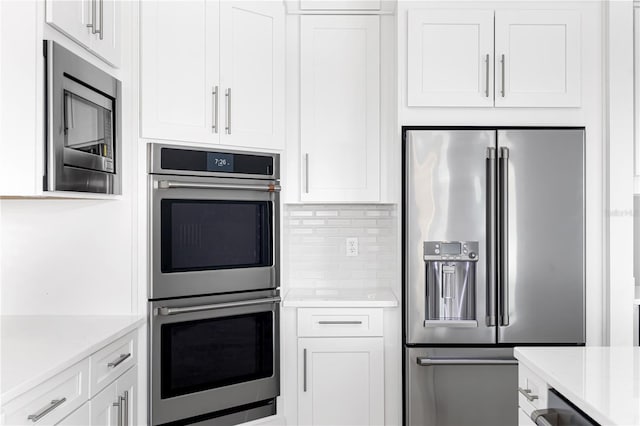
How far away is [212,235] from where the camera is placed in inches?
99.3

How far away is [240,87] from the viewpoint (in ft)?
8.58

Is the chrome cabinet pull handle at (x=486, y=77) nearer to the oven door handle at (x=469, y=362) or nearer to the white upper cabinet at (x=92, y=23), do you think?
the oven door handle at (x=469, y=362)

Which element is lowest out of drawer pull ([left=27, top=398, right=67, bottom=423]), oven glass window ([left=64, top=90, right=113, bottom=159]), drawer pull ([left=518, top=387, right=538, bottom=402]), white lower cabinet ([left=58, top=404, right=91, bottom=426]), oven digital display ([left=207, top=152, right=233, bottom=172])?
white lower cabinet ([left=58, top=404, right=91, bottom=426])

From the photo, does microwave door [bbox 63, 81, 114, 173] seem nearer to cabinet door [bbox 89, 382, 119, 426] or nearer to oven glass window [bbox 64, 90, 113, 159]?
oven glass window [bbox 64, 90, 113, 159]

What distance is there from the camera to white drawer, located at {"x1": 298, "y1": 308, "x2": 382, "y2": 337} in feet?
8.87

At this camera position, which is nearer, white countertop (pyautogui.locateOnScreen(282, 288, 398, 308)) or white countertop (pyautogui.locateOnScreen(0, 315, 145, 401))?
white countertop (pyautogui.locateOnScreen(0, 315, 145, 401))

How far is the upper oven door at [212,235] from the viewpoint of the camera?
2.38 meters

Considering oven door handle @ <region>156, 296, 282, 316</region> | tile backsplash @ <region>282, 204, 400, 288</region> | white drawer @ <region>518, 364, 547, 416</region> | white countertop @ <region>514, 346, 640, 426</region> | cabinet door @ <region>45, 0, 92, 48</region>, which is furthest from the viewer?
tile backsplash @ <region>282, 204, 400, 288</region>

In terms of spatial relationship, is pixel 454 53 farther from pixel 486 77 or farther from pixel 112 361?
pixel 112 361

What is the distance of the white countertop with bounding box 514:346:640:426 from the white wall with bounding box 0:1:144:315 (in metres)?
1.60

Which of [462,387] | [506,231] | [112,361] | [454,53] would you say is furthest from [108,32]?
[462,387]

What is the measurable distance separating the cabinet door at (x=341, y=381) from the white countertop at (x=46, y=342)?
883 mm

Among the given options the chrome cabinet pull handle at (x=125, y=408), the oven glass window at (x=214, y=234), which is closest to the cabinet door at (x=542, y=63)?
the oven glass window at (x=214, y=234)

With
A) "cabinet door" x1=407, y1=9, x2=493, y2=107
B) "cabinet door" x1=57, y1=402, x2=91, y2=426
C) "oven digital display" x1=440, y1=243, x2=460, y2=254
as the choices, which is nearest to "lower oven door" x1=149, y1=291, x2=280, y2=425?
"cabinet door" x1=57, y1=402, x2=91, y2=426
